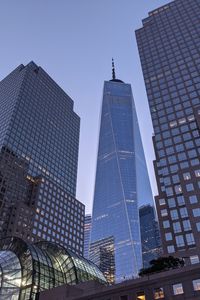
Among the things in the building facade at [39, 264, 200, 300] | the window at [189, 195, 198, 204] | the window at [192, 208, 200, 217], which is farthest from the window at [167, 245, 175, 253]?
the building facade at [39, 264, 200, 300]

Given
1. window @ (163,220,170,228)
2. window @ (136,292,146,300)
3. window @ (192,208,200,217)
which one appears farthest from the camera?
window @ (163,220,170,228)

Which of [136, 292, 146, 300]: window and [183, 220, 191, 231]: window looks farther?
[183, 220, 191, 231]: window

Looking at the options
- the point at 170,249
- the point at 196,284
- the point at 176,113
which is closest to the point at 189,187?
the point at 170,249

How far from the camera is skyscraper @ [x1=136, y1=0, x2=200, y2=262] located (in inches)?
4114

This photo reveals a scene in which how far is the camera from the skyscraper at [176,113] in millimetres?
104500

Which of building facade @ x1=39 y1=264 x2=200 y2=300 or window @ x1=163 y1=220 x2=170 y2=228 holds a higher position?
window @ x1=163 y1=220 x2=170 y2=228

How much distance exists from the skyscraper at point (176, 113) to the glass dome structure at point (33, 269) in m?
33.4

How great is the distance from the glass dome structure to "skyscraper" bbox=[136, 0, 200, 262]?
110ft

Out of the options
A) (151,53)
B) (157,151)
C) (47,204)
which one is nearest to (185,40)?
(151,53)

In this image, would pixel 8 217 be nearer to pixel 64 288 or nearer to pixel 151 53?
pixel 64 288

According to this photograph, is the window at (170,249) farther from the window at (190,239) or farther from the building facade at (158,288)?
the building facade at (158,288)

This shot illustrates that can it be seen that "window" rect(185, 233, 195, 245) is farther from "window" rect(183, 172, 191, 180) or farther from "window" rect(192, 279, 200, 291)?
"window" rect(192, 279, 200, 291)

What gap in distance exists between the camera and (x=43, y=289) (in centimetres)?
7144

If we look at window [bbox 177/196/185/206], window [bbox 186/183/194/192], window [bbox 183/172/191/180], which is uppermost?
window [bbox 183/172/191/180]
